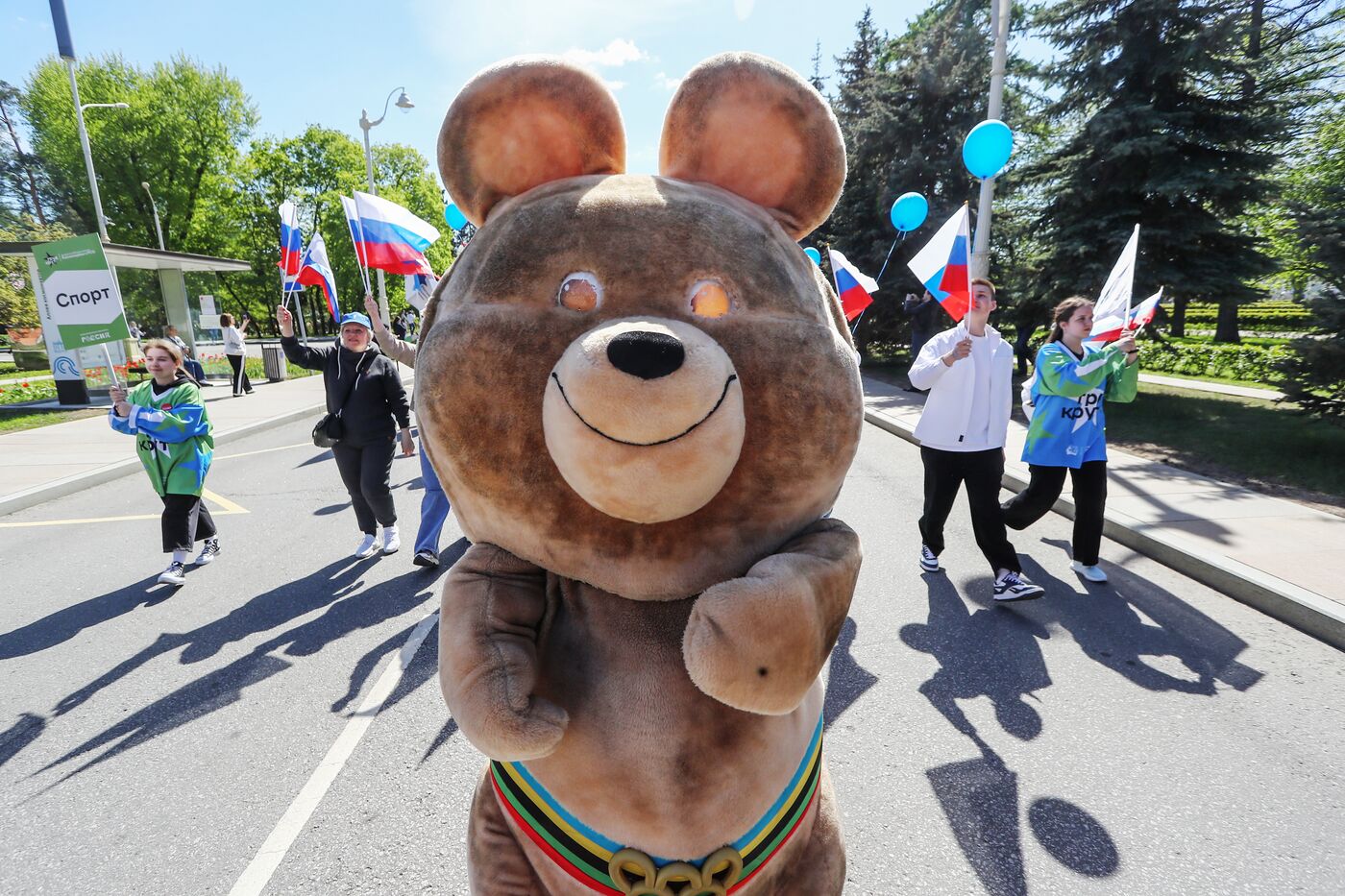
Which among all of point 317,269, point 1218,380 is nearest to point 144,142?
point 317,269

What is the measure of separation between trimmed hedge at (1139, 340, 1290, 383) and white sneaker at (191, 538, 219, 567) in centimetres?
1578

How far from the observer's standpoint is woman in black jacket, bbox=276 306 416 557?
17.1ft

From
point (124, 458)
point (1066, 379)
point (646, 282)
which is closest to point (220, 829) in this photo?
point (646, 282)

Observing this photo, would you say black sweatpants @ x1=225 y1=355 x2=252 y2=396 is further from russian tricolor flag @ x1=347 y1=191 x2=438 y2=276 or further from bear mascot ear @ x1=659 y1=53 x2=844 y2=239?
bear mascot ear @ x1=659 y1=53 x2=844 y2=239

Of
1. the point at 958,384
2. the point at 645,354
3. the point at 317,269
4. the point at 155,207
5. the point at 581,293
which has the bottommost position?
the point at 958,384

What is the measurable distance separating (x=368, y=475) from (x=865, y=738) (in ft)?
13.3

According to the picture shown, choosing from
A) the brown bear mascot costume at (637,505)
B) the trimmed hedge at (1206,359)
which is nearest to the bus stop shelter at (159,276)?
the brown bear mascot costume at (637,505)

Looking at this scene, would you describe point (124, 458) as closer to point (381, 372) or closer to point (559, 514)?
point (381, 372)

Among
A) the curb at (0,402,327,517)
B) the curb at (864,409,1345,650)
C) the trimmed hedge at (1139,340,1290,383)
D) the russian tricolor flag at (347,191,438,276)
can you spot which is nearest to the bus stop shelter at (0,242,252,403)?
the curb at (0,402,327,517)

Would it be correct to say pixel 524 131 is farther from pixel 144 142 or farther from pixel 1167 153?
pixel 144 142

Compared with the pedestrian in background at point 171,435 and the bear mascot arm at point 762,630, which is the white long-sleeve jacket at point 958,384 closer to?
the bear mascot arm at point 762,630

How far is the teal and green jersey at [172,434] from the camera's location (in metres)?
4.89

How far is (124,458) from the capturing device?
9.32m

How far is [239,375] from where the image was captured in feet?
53.2
